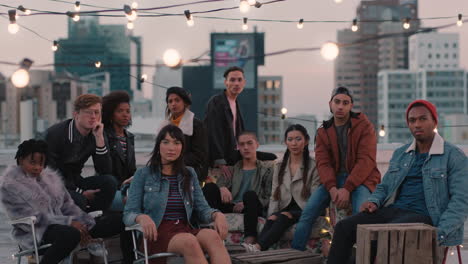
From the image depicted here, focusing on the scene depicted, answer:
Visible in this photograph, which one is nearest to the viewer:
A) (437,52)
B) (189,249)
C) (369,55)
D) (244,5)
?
(189,249)

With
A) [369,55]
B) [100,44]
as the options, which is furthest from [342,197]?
[100,44]

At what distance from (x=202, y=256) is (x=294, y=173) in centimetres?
148

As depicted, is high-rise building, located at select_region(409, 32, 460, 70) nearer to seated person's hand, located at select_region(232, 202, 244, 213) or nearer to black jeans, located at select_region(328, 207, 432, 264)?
seated person's hand, located at select_region(232, 202, 244, 213)

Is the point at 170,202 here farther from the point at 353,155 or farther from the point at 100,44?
the point at 100,44

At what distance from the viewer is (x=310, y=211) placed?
4.83 meters

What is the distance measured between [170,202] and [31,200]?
0.80 meters

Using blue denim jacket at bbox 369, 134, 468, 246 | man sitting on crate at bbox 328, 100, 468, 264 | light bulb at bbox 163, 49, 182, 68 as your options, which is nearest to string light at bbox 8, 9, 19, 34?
light bulb at bbox 163, 49, 182, 68

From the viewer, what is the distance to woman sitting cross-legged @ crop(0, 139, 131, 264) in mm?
4125

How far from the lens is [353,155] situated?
16.0 feet

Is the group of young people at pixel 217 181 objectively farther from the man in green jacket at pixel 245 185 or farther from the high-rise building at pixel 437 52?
the high-rise building at pixel 437 52

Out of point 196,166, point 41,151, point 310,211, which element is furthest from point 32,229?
point 310,211

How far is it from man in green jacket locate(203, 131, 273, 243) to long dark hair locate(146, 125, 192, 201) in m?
1.01

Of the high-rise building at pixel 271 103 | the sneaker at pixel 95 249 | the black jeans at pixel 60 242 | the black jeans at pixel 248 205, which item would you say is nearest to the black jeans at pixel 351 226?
the black jeans at pixel 248 205

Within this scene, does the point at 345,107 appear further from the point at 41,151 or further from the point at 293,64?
the point at 293,64
